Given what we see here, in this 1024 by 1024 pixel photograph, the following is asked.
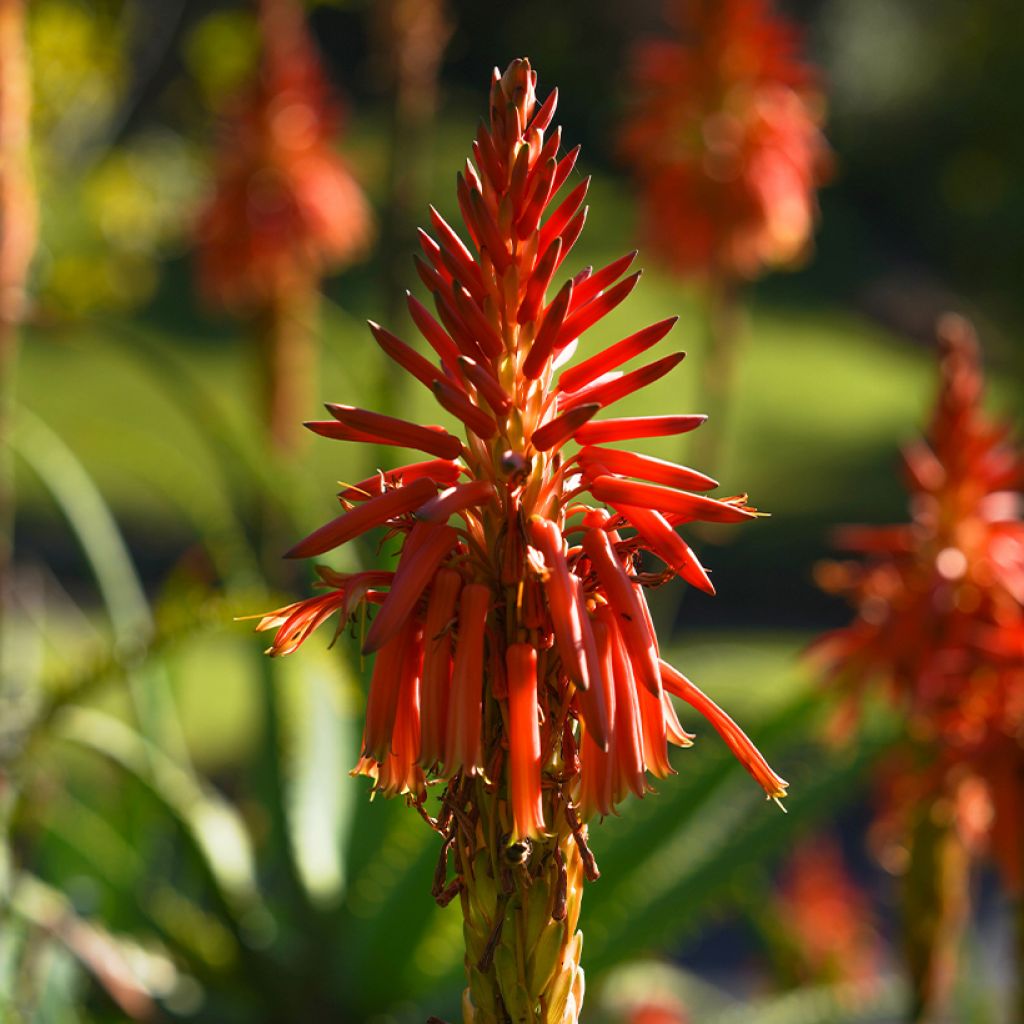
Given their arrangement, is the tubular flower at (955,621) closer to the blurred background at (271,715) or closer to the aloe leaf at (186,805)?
the blurred background at (271,715)

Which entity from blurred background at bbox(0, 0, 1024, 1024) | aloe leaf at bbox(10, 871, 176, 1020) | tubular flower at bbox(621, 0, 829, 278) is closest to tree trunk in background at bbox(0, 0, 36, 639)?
blurred background at bbox(0, 0, 1024, 1024)

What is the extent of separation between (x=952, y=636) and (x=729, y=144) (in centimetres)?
217

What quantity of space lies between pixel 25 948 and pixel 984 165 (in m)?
8.29

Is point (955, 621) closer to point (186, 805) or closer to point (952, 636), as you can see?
point (952, 636)

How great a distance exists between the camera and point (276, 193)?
4.03 meters

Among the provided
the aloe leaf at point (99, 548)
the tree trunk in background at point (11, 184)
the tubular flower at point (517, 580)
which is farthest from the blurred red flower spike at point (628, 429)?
the tree trunk in background at point (11, 184)

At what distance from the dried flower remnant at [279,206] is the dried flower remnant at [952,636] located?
7.41 feet

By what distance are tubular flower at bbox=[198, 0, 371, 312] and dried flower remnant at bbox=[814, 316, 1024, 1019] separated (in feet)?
8.03

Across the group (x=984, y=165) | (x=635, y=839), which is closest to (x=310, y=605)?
(x=635, y=839)

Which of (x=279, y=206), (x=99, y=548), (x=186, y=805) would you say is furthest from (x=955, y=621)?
(x=279, y=206)

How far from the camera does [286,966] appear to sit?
2.24 metres

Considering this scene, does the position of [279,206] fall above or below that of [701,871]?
above

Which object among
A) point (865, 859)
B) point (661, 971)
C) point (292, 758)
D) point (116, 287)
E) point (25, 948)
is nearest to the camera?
point (25, 948)

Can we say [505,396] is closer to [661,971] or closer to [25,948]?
[25,948]
